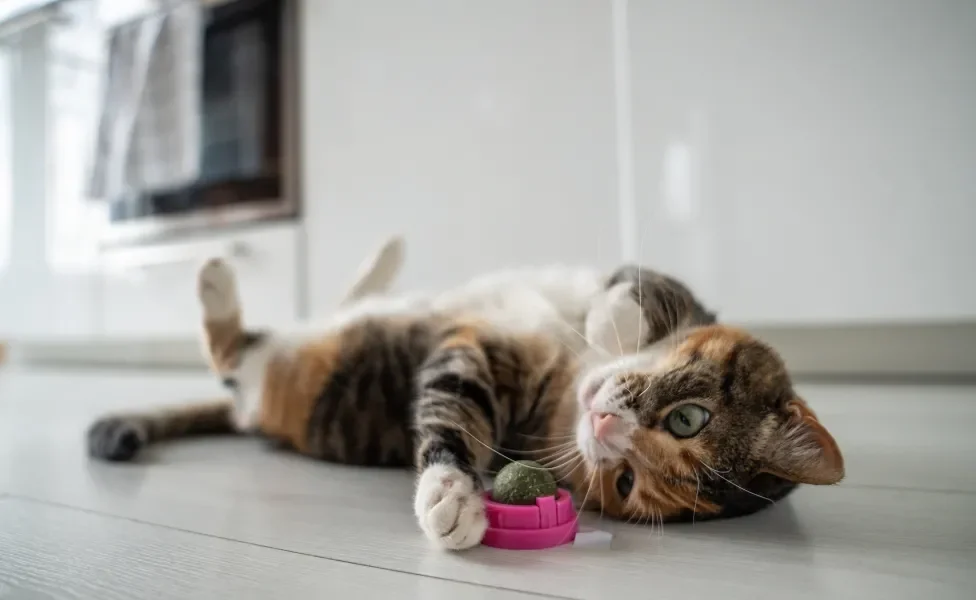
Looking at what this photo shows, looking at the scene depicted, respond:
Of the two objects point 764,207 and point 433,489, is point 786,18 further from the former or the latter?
point 433,489

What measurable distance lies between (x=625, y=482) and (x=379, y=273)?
2.91ft

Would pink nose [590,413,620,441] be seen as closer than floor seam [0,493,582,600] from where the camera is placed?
No

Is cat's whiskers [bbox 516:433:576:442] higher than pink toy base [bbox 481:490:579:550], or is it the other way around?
cat's whiskers [bbox 516:433:576:442]

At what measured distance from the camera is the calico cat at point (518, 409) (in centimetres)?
71

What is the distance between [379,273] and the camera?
1.49 metres

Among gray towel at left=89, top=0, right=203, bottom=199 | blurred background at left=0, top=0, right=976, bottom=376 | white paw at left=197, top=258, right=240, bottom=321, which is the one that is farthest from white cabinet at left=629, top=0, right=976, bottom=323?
gray towel at left=89, top=0, right=203, bottom=199

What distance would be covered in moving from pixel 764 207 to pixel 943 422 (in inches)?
27.8

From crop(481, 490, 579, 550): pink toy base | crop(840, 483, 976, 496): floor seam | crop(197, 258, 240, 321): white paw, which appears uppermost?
crop(197, 258, 240, 321): white paw

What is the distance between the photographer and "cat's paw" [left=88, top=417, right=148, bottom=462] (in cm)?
113

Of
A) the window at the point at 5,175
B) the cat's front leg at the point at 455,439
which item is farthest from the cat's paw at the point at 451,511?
the window at the point at 5,175

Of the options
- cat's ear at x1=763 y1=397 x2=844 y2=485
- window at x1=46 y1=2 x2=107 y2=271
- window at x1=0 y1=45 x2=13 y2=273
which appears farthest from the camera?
window at x1=0 y1=45 x2=13 y2=273

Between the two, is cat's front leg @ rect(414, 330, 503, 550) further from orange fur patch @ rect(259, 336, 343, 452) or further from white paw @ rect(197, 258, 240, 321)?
white paw @ rect(197, 258, 240, 321)

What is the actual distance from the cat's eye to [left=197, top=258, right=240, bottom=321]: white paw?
823 millimetres

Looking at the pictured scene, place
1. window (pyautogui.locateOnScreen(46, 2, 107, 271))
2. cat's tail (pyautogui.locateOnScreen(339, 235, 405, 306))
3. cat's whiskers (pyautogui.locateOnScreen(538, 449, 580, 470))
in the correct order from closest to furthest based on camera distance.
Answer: cat's whiskers (pyautogui.locateOnScreen(538, 449, 580, 470)) < cat's tail (pyautogui.locateOnScreen(339, 235, 405, 306)) < window (pyautogui.locateOnScreen(46, 2, 107, 271))
